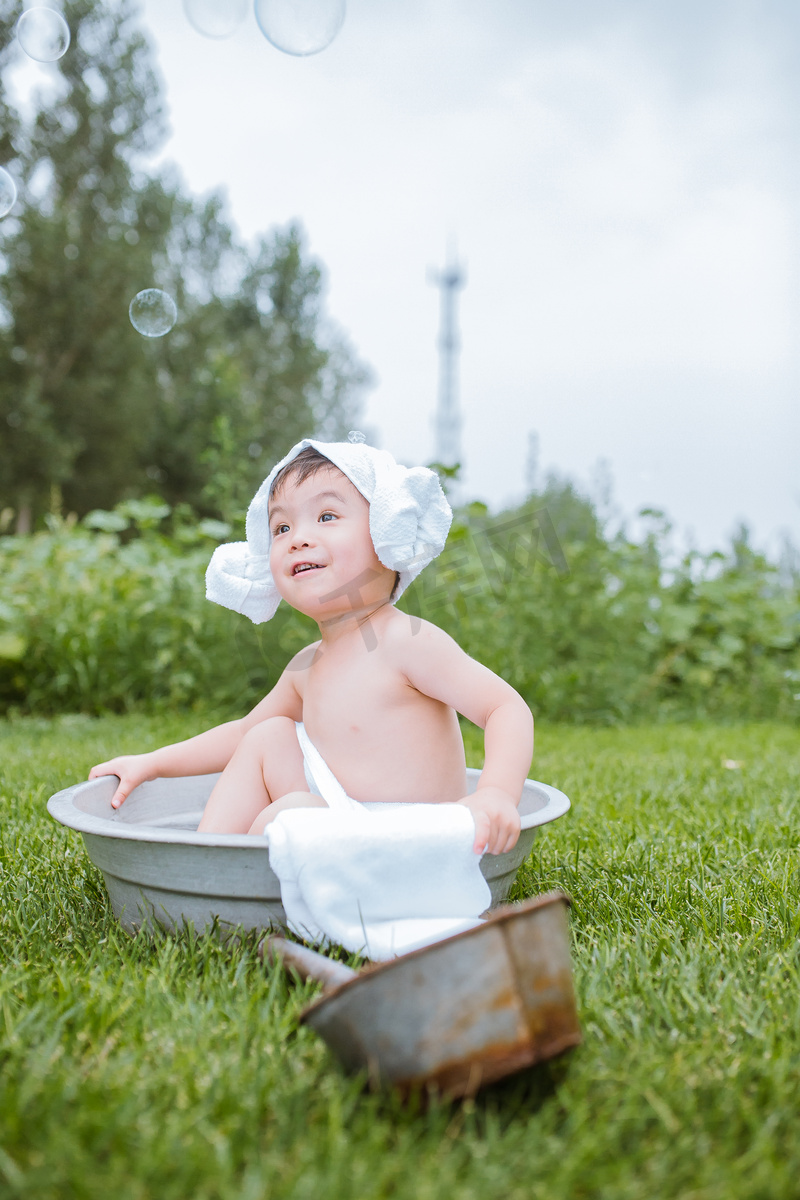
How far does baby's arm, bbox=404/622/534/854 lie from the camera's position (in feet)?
3.68

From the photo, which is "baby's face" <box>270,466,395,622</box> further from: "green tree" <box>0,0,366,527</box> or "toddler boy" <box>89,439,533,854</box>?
"green tree" <box>0,0,366,527</box>

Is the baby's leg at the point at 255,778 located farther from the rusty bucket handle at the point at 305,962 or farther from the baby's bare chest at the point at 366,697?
the rusty bucket handle at the point at 305,962

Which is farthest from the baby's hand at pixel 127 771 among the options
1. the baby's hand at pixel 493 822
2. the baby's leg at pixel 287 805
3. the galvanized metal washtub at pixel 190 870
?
the baby's hand at pixel 493 822

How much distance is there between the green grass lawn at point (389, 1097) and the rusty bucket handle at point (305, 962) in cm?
3

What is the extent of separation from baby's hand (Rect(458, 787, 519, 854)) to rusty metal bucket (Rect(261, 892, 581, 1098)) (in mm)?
285

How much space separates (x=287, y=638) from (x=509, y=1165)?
2.63 metres

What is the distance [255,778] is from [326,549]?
0.38m

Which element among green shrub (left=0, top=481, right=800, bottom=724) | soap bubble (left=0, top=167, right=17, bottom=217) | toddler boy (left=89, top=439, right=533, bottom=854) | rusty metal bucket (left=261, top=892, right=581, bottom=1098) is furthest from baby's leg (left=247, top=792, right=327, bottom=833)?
soap bubble (left=0, top=167, right=17, bottom=217)

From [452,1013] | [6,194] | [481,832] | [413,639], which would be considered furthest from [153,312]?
[452,1013]

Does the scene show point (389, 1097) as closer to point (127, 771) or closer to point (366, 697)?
point (366, 697)

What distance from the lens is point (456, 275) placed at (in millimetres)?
11133

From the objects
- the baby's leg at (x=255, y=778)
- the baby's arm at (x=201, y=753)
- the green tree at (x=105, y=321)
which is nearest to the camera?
the baby's leg at (x=255, y=778)

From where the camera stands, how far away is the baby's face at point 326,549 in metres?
1.38

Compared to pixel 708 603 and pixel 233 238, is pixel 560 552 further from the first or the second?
pixel 233 238
